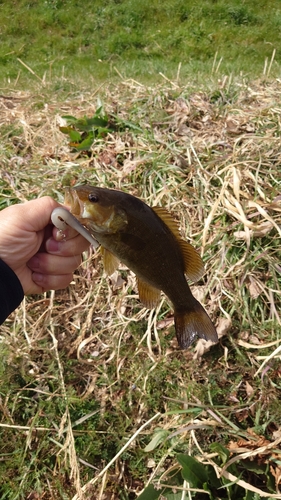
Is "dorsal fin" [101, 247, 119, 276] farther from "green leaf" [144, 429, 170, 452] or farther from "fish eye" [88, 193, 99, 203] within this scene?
"green leaf" [144, 429, 170, 452]

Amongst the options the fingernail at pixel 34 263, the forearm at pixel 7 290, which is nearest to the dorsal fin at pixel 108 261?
the forearm at pixel 7 290

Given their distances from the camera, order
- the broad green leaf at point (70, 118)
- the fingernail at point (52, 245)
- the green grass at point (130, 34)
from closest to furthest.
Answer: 1. the fingernail at point (52, 245)
2. the broad green leaf at point (70, 118)
3. the green grass at point (130, 34)

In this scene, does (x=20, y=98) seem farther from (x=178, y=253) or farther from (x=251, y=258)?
(x=178, y=253)

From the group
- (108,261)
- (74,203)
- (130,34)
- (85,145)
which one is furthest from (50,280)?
(130,34)

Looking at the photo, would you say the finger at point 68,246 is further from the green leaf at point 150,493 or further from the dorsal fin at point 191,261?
the green leaf at point 150,493

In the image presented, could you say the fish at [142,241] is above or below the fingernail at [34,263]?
above

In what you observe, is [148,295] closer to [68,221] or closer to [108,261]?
[108,261]
